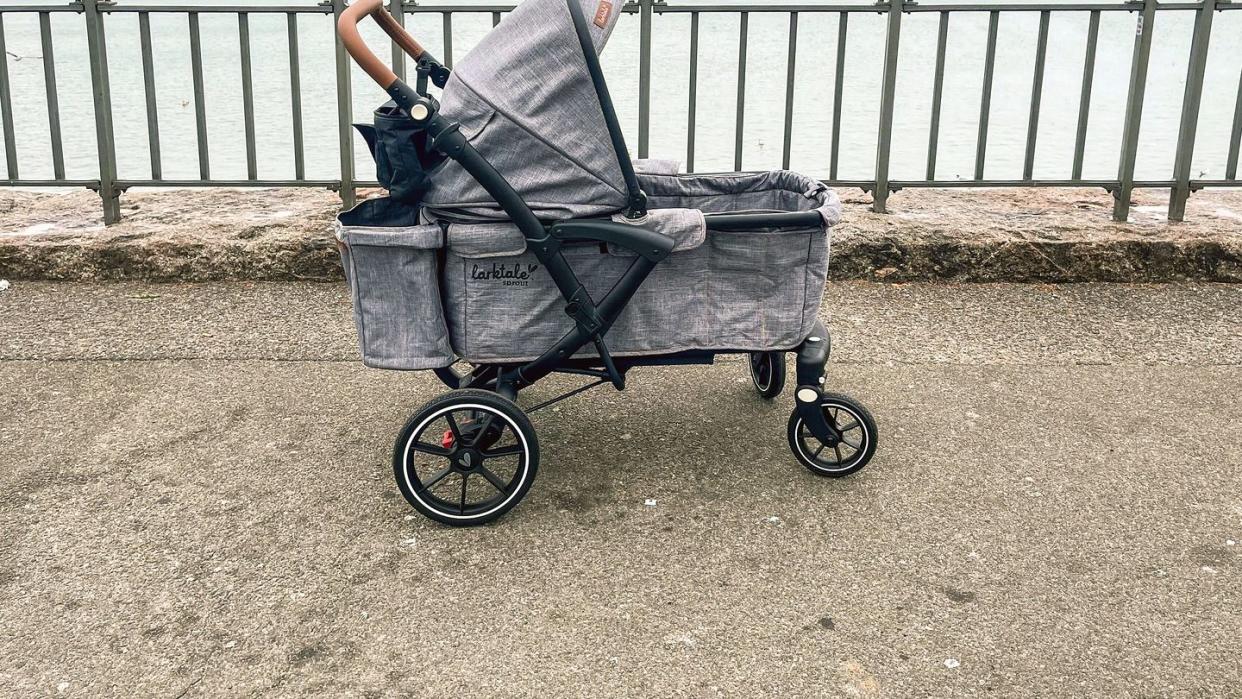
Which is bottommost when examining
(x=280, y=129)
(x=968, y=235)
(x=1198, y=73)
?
(x=968, y=235)

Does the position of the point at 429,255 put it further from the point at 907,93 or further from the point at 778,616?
the point at 907,93

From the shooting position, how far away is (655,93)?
597cm

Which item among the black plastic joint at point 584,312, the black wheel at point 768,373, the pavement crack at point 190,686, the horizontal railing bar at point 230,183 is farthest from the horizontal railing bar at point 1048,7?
the pavement crack at point 190,686

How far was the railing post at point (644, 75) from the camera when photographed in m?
5.77

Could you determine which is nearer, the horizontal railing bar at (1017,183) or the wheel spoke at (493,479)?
the wheel spoke at (493,479)

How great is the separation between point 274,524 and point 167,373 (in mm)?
1480

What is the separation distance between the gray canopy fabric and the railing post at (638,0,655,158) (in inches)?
102

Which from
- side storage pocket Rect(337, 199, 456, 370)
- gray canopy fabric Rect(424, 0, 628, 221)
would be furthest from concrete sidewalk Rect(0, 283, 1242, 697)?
gray canopy fabric Rect(424, 0, 628, 221)

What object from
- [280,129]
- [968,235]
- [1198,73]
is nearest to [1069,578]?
[968,235]

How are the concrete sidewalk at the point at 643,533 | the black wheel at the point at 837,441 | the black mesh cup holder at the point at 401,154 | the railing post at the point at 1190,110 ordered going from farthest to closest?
the railing post at the point at 1190,110
the black wheel at the point at 837,441
the black mesh cup holder at the point at 401,154
the concrete sidewalk at the point at 643,533

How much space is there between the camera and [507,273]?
3.38m

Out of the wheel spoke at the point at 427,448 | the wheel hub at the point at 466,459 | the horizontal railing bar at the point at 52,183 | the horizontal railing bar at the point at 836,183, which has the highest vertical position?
the horizontal railing bar at the point at 836,183

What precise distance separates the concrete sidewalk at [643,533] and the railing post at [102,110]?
1352 mm

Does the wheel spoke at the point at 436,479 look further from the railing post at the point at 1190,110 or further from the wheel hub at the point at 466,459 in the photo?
the railing post at the point at 1190,110
